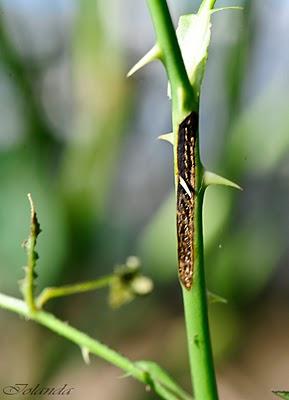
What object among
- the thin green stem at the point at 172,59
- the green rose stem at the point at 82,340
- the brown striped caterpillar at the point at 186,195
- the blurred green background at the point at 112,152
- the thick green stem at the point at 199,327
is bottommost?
the blurred green background at the point at 112,152

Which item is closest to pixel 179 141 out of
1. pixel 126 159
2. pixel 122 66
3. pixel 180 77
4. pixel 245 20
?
pixel 180 77

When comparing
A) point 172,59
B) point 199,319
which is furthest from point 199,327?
point 172,59

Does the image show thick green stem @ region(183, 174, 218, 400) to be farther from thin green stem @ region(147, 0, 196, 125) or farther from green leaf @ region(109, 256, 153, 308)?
green leaf @ region(109, 256, 153, 308)

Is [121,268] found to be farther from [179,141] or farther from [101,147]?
[101,147]

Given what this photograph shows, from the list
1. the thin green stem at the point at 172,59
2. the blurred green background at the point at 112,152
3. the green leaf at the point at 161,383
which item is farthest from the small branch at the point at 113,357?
the blurred green background at the point at 112,152

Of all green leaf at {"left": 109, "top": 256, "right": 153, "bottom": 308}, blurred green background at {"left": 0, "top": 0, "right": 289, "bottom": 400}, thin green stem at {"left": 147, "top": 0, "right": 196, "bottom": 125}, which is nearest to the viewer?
thin green stem at {"left": 147, "top": 0, "right": 196, "bottom": 125}

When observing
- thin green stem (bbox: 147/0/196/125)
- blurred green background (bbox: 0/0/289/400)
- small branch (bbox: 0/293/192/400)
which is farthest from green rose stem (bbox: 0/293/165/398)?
blurred green background (bbox: 0/0/289/400)

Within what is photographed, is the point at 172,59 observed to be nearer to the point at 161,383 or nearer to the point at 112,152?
the point at 161,383

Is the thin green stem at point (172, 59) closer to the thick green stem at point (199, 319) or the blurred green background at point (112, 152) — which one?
the thick green stem at point (199, 319)
